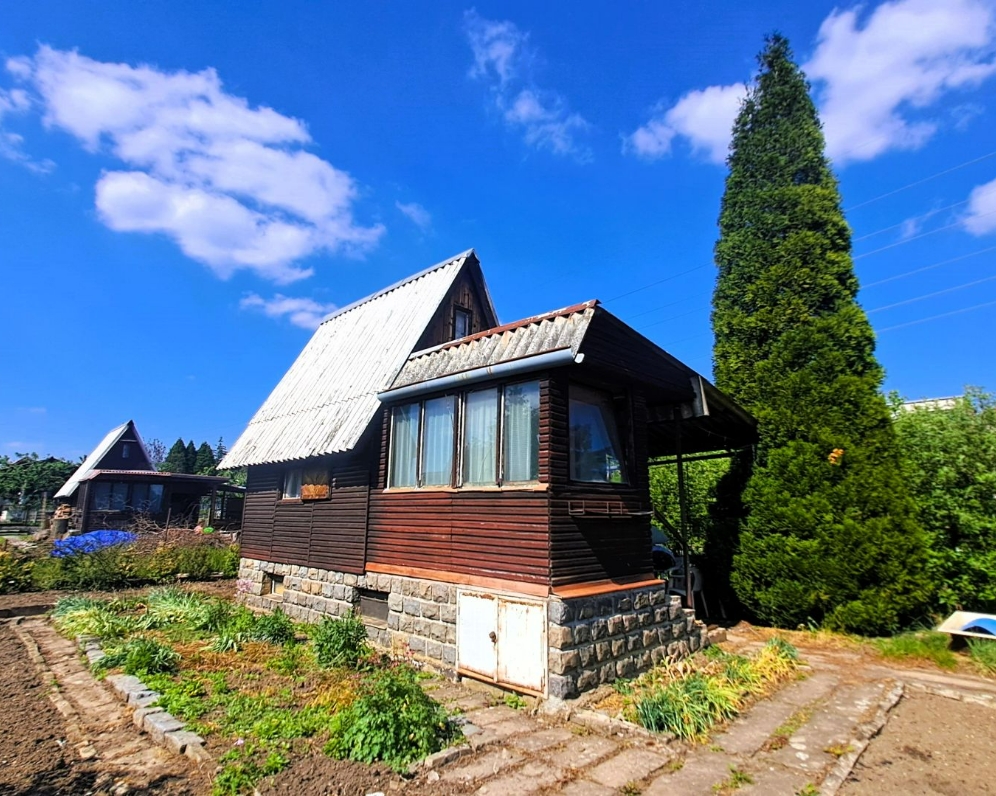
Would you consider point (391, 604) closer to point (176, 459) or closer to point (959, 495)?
point (959, 495)

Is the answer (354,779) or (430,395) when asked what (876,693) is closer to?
(354,779)

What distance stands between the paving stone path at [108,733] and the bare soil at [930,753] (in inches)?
228

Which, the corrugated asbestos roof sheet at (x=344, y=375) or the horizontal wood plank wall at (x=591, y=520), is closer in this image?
the horizontal wood plank wall at (x=591, y=520)

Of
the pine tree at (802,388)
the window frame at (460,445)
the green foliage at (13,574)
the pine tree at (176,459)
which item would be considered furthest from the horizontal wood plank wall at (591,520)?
the pine tree at (176,459)

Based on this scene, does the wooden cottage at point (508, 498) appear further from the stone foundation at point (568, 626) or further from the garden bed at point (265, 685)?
the garden bed at point (265, 685)

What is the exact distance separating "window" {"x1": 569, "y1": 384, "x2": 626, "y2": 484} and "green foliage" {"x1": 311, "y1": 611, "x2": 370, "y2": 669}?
417cm

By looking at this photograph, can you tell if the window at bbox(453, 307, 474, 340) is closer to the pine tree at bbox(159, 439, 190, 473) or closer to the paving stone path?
the paving stone path

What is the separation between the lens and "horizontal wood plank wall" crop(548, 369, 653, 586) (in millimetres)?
7061

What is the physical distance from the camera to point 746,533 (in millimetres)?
10508

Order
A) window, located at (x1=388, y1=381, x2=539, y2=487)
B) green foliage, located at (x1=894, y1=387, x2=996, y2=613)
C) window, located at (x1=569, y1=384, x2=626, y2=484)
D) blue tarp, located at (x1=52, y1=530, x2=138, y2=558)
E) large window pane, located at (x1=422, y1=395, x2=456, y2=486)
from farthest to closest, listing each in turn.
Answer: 1. blue tarp, located at (x1=52, y1=530, x2=138, y2=558)
2. green foliage, located at (x1=894, y1=387, x2=996, y2=613)
3. large window pane, located at (x1=422, y1=395, x2=456, y2=486)
4. window, located at (x1=569, y1=384, x2=626, y2=484)
5. window, located at (x1=388, y1=381, x2=539, y2=487)

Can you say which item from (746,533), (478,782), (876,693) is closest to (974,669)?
(876,693)

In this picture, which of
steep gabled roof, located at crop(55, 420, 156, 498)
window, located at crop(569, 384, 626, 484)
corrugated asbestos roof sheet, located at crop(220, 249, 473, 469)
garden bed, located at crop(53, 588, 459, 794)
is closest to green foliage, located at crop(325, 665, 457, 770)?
garden bed, located at crop(53, 588, 459, 794)

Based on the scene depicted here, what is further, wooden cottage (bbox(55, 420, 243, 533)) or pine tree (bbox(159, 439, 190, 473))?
pine tree (bbox(159, 439, 190, 473))

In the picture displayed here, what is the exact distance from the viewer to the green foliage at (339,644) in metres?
7.89
